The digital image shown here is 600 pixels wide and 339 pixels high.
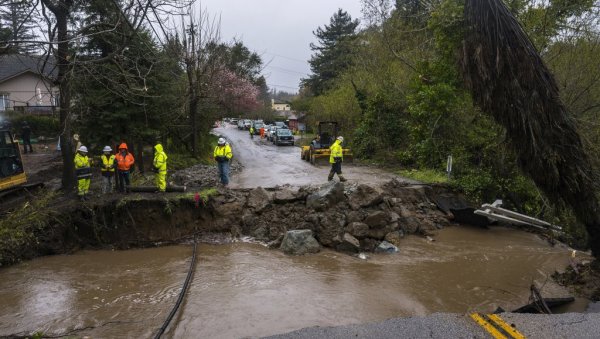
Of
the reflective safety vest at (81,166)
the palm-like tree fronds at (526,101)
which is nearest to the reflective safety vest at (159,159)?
the reflective safety vest at (81,166)

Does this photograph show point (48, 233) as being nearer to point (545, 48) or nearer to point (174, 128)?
point (174, 128)

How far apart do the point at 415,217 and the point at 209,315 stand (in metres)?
7.77

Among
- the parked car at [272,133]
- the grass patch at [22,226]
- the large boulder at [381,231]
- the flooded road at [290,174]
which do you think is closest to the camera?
the grass patch at [22,226]

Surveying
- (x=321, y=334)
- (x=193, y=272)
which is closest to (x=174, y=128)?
(x=193, y=272)

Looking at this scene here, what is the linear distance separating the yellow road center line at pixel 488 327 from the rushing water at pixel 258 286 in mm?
2192

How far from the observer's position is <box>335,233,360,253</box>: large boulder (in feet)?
34.5

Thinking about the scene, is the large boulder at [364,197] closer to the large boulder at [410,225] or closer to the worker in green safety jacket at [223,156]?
the large boulder at [410,225]

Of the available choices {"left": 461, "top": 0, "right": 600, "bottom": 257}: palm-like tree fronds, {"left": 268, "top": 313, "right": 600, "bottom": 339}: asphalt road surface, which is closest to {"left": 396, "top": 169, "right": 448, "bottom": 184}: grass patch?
{"left": 461, "top": 0, "right": 600, "bottom": 257}: palm-like tree fronds

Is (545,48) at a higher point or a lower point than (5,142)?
higher

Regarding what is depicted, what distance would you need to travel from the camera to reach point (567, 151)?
6.16 meters

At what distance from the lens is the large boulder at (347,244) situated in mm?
10523

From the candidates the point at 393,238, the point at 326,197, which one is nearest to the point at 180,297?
the point at 326,197

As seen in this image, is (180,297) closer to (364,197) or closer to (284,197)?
(284,197)

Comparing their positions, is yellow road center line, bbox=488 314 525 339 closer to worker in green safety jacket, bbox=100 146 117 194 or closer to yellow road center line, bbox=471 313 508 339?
yellow road center line, bbox=471 313 508 339
